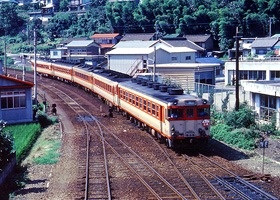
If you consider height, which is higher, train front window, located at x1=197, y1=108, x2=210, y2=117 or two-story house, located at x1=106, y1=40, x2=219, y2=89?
two-story house, located at x1=106, y1=40, x2=219, y2=89

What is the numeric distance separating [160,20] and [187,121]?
59.3 metres

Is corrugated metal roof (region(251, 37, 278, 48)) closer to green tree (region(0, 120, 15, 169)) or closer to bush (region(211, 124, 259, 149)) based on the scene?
bush (region(211, 124, 259, 149))

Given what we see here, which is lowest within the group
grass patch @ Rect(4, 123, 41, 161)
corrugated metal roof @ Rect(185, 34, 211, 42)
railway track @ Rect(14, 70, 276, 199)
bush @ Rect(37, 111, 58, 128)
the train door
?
railway track @ Rect(14, 70, 276, 199)

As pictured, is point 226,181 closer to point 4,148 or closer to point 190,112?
point 190,112

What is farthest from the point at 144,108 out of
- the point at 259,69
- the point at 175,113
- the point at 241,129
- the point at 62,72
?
the point at 62,72

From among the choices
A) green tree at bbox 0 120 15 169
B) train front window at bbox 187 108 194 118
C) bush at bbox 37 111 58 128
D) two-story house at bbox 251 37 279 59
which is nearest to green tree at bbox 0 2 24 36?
two-story house at bbox 251 37 279 59

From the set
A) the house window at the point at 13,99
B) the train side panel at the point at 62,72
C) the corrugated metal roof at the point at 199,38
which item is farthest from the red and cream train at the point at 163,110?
the corrugated metal roof at the point at 199,38

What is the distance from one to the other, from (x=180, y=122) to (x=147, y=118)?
3.51 meters

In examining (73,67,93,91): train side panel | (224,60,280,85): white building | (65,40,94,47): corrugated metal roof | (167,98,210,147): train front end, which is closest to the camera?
(167,98,210,147): train front end

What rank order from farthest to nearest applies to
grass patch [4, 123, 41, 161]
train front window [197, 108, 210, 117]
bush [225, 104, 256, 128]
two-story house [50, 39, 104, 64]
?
two-story house [50, 39, 104, 64], bush [225, 104, 256, 128], grass patch [4, 123, 41, 161], train front window [197, 108, 210, 117]

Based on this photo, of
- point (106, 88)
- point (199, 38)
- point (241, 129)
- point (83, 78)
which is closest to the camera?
point (241, 129)

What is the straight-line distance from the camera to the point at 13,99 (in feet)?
88.3

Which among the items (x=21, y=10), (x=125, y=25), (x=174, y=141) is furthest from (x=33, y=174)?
(x=21, y=10)

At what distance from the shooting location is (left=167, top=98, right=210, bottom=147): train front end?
60.4 ft
